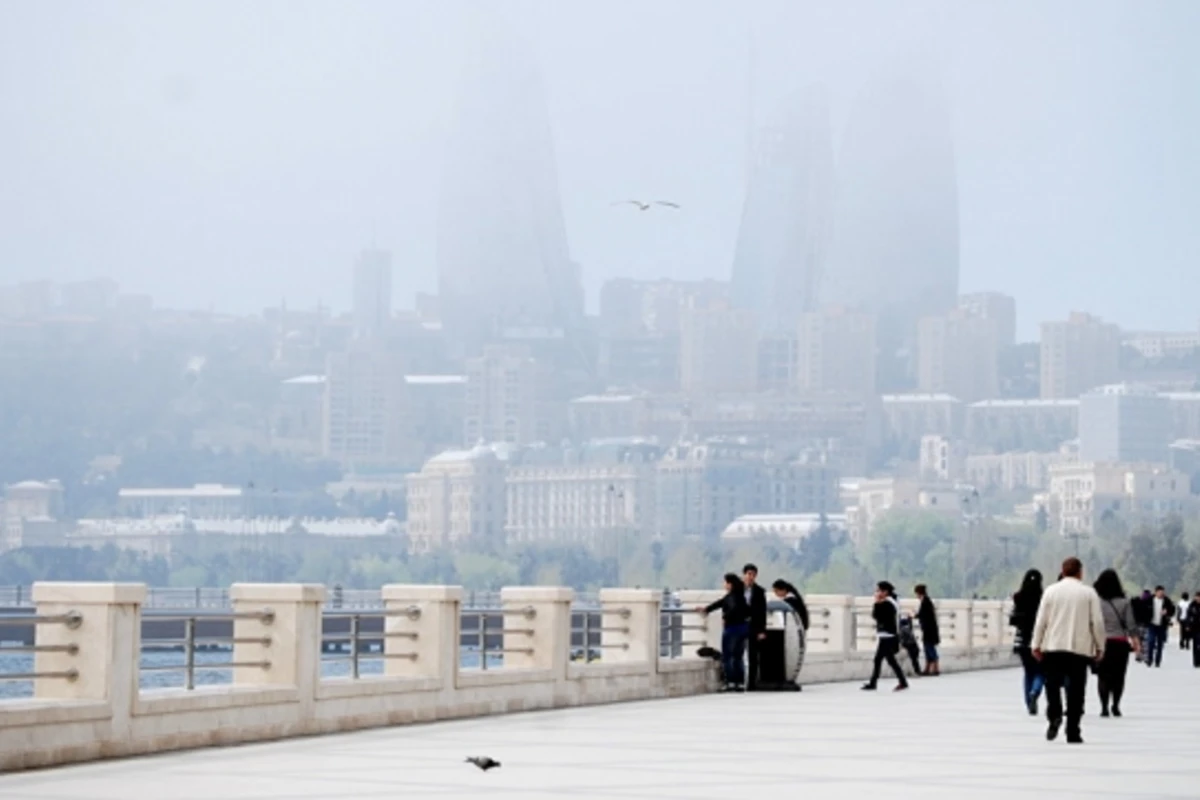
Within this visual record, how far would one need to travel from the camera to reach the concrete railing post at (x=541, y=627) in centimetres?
2653

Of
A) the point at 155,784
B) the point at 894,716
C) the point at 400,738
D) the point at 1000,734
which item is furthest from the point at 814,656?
the point at 155,784

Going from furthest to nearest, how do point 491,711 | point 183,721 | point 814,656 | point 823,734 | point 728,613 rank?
point 814,656 → point 728,613 → point 491,711 → point 823,734 → point 183,721

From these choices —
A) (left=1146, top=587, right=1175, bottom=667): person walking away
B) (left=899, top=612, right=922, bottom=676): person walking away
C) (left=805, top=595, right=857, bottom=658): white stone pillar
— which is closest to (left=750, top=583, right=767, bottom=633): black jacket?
(left=899, top=612, right=922, bottom=676): person walking away

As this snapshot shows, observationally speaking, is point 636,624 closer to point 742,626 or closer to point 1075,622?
point 742,626

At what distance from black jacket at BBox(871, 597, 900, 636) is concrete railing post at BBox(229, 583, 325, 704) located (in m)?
12.9

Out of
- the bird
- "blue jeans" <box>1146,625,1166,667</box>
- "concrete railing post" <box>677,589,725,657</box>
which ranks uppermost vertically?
"concrete railing post" <box>677,589,725,657</box>

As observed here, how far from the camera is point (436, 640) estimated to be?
78.0ft

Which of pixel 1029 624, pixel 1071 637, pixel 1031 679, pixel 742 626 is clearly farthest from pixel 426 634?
pixel 742 626

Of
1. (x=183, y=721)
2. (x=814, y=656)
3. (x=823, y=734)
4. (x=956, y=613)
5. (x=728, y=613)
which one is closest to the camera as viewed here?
(x=183, y=721)

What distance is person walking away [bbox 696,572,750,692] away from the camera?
100ft

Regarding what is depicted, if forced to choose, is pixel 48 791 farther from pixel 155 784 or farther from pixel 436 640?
pixel 436 640

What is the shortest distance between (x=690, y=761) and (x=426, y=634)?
5.53 metres

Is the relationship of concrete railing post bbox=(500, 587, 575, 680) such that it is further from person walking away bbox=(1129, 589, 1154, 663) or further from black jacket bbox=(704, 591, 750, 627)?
person walking away bbox=(1129, 589, 1154, 663)

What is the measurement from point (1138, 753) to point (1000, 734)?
2.89 meters
